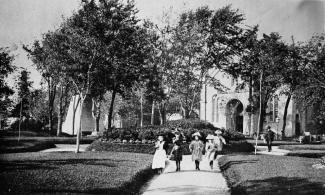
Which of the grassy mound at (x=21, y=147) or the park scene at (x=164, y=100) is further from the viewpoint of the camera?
the grassy mound at (x=21, y=147)

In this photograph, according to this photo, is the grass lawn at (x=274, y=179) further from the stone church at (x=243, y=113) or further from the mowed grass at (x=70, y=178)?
the stone church at (x=243, y=113)

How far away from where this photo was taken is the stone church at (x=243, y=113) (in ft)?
163

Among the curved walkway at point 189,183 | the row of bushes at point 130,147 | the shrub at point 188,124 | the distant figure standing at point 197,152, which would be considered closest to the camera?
the curved walkway at point 189,183

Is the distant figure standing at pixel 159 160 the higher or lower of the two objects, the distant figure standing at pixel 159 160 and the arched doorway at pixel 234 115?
the lower

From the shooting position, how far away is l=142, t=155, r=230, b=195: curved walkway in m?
10.1

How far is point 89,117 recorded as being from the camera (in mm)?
53250

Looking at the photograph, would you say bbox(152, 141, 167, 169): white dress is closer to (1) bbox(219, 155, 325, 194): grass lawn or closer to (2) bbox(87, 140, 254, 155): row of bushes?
(1) bbox(219, 155, 325, 194): grass lawn

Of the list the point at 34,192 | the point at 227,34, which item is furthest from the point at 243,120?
the point at 34,192

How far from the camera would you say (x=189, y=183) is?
1130 centimetres

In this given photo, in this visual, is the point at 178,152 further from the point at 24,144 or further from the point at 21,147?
the point at 24,144

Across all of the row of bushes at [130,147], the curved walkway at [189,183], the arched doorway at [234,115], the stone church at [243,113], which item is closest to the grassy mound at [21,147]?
the row of bushes at [130,147]

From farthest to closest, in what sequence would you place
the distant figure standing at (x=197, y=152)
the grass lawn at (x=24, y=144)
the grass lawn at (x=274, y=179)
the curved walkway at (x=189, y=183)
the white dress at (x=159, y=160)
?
the grass lawn at (x=24, y=144)
the distant figure standing at (x=197, y=152)
the white dress at (x=159, y=160)
the curved walkway at (x=189, y=183)
the grass lawn at (x=274, y=179)

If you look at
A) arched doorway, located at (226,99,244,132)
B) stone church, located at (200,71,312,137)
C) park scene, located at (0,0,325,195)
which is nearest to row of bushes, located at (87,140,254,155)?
park scene, located at (0,0,325,195)

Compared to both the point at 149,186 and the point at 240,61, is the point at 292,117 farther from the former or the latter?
the point at 149,186
